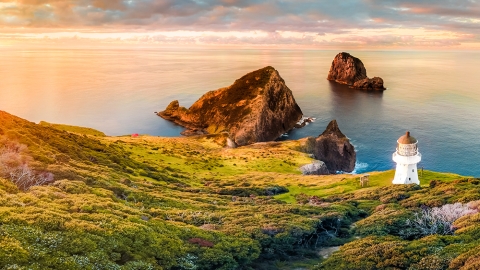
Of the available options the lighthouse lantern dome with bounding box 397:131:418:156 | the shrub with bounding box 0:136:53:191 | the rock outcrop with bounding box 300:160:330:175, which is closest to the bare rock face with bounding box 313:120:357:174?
the rock outcrop with bounding box 300:160:330:175

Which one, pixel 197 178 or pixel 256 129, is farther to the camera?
pixel 256 129

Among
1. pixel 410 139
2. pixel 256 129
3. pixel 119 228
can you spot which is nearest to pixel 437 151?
pixel 256 129

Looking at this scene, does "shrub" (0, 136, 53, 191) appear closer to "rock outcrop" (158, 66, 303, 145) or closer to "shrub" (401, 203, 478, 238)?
"shrub" (401, 203, 478, 238)

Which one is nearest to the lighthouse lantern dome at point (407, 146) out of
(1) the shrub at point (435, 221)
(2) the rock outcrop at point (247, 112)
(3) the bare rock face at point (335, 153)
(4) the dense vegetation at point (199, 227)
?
(4) the dense vegetation at point (199, 227)

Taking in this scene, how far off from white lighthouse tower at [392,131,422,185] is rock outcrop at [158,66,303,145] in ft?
238

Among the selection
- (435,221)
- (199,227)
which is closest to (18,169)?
(199,227)

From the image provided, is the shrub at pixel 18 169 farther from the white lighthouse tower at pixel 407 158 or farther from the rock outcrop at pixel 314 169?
the rock outcrop at pixel 314 169

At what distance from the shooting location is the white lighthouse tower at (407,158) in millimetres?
47959

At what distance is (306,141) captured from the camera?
3875 inches

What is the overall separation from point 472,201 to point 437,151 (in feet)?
273

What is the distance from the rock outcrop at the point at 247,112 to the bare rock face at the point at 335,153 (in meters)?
27.9

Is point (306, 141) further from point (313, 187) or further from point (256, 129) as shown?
point (313, 187)

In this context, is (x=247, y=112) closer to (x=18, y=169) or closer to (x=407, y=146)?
(x=407, y=146)

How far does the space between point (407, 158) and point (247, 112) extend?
8259 centimetres
